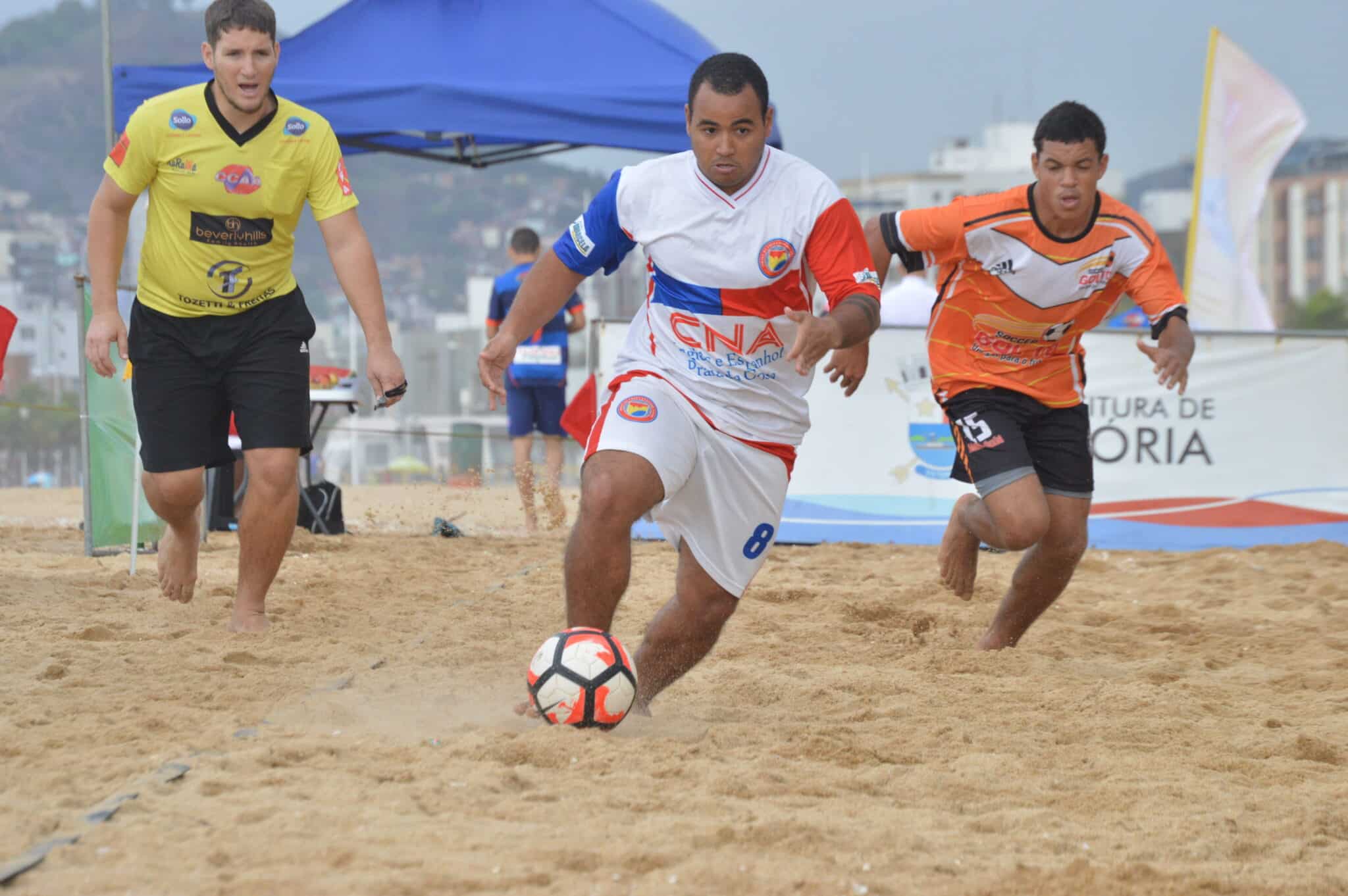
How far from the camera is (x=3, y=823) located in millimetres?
2900

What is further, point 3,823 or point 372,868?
point 3,823

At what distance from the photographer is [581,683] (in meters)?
3.85

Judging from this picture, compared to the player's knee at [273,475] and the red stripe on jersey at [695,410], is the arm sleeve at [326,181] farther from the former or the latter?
the red stripe on jersey at [695,410]

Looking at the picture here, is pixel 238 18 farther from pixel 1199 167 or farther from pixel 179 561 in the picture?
pixel 1199 167

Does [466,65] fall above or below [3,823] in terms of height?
above

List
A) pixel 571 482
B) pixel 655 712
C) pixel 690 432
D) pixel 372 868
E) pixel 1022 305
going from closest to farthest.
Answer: pixel 372 868, pixel 690 432, pixel 655 712, pixel 1022 305, pixel 571 482

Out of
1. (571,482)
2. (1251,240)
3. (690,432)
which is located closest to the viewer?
(690,432)

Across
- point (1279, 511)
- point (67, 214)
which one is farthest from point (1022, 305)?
point (67, 214)

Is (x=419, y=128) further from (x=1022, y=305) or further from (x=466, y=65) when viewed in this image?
(x=1022, y=305)

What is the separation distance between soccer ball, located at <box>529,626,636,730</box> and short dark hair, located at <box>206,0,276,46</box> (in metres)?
2.63

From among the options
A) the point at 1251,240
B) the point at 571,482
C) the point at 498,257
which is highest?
the point at 498,257

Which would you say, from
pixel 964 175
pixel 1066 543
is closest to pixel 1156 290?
pixel 1066 543

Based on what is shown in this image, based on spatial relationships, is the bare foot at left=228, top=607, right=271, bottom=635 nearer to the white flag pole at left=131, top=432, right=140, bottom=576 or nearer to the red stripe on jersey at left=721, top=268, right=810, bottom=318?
the white flag pole at left=131, top=432, right=140, bottom=576

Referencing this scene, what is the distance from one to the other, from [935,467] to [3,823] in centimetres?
751
